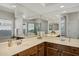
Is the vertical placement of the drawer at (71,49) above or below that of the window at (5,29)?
below

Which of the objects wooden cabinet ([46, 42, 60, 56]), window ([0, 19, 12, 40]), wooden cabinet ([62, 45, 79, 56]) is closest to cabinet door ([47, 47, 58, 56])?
wooden cabinet ([46, 42, 60, 56])

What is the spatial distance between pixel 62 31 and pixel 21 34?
1150mm


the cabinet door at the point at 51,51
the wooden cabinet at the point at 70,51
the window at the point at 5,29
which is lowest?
the cabinet door at the point at 51,51

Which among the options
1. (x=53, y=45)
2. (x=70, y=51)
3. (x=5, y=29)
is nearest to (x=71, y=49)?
(x=70, y=51)

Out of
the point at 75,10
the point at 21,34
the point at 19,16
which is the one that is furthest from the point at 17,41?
the point at 75,10

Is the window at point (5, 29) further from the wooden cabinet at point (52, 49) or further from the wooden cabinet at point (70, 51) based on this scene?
the wooden cabinet at point (70, 51)

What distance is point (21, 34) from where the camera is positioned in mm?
2451

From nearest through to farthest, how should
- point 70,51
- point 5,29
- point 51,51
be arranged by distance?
1. point 5,29
2. point 70,51
3. point 51,51

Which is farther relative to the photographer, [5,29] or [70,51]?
[70,51]

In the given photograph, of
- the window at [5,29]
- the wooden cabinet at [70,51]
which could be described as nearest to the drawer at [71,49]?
the wooden cabinet at [70,51]

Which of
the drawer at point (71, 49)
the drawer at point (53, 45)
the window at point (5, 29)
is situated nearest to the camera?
the window at point (5, 29)

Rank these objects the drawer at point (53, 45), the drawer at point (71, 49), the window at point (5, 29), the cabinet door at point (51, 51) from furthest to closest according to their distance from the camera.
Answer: the drawer at point (53, 45)
the cabinet door at point (51, 51)
the drawer at point (71, 49)
the window at point (5, 29)

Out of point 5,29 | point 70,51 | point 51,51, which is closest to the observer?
point 5,29

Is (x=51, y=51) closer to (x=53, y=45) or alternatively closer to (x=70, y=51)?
(x=53, y=45)
